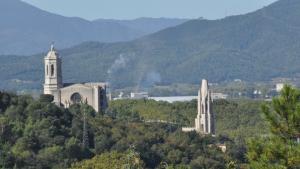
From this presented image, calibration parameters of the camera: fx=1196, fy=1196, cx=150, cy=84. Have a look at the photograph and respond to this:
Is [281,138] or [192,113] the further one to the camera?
[192,113]

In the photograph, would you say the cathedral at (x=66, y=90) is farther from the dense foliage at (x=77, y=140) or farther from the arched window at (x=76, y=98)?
the dense foliage at (x=77, y=140)

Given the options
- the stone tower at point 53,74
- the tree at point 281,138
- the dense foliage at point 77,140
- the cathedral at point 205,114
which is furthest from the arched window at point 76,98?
the tree at point 281,138

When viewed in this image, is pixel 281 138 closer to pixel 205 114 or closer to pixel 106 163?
pixel 106 163

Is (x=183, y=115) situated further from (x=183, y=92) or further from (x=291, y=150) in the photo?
(x=183, y=92)

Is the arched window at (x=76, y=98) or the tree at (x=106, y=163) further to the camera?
the arched window at (x=76, y=98)

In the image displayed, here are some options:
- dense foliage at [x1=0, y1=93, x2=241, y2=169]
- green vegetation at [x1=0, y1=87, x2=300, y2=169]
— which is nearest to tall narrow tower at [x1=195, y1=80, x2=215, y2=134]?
green vegetation at [x1=0, y1=87, x2=300, y2=169]

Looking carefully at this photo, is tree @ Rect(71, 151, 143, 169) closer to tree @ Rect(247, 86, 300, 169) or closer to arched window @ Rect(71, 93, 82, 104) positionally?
tree @ Rect(247, 86, 300, 169)

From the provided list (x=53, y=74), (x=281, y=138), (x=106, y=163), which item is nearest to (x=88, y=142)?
(x=106, y=163)
